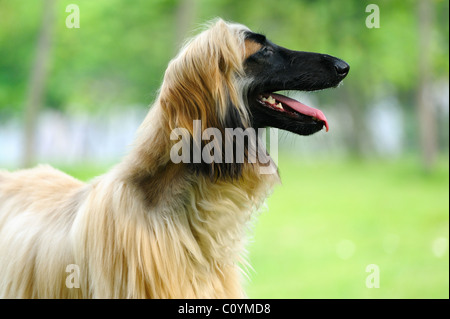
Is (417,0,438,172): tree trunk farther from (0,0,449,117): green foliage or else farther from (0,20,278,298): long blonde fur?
(0,20,278,298): long blonde fur

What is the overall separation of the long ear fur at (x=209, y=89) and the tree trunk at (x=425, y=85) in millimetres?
13547

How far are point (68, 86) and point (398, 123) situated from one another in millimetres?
23398

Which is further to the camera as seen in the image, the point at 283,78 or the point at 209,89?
the point at 283,78

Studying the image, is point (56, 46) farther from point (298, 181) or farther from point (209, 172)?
point (209, 172)

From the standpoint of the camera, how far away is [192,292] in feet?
9.60

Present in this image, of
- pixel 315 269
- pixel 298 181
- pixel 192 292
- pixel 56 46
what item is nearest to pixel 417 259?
pixel 315 269

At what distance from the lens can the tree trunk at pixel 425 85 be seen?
50.1ft

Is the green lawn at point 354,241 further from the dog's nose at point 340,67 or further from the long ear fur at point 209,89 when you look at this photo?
A: the dog's nose at point 340,67

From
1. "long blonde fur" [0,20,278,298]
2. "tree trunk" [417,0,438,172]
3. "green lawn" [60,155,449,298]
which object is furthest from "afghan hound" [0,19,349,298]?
"tree trunk" [417,0,438,172]

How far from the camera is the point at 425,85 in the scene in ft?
51.1

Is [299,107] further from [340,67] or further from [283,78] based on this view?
[340,67]

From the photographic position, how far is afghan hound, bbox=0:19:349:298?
2.84 m

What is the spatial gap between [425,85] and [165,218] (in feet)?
46.2

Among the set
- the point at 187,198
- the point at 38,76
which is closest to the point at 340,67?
the point at 187,198
